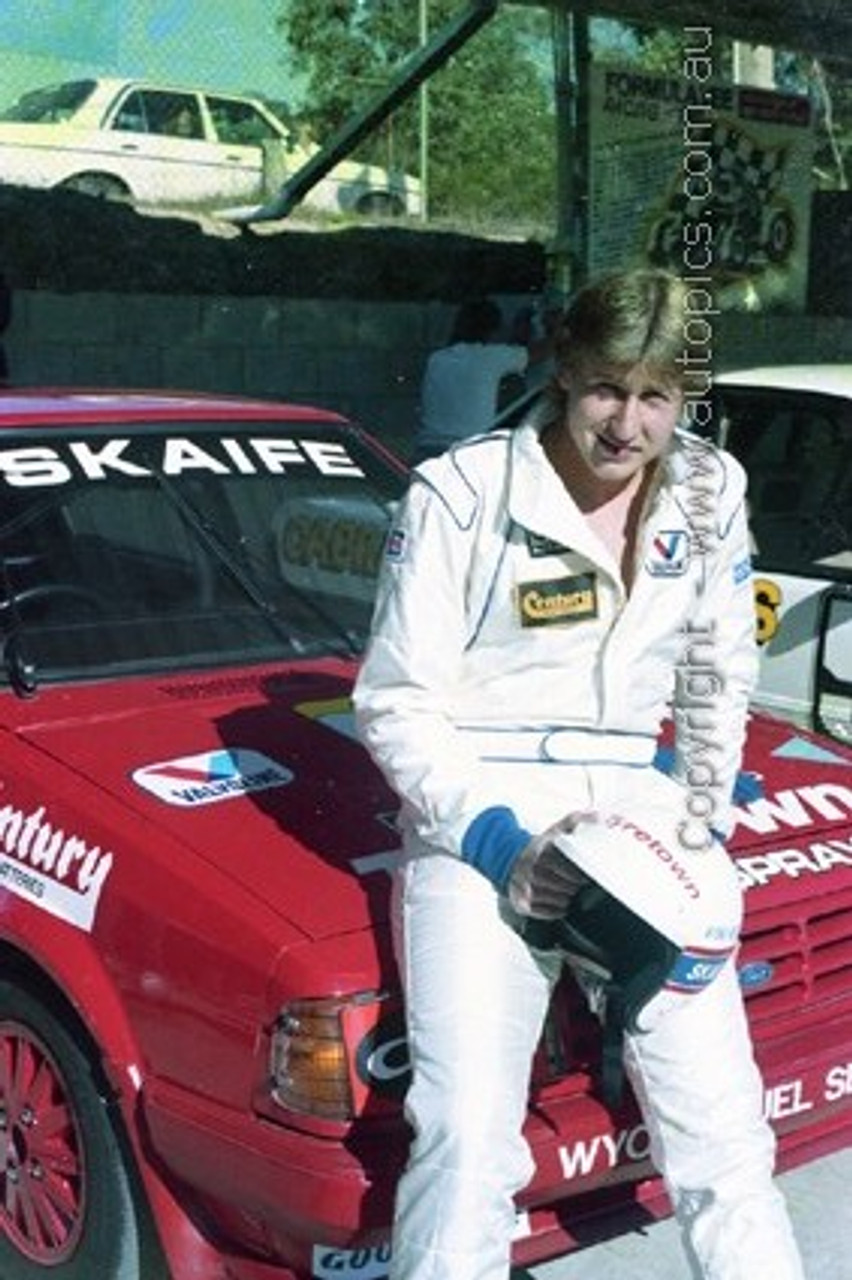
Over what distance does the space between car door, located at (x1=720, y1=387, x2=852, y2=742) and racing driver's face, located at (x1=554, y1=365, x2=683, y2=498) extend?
2.27 meters

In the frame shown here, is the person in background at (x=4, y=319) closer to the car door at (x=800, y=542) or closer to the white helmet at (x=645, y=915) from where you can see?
the car door at (x=800, y=542)

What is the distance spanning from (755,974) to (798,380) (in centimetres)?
286

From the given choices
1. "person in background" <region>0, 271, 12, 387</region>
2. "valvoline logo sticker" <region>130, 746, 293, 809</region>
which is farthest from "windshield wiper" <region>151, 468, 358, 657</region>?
"person in background" <region>0, 271, 12, 387</region>

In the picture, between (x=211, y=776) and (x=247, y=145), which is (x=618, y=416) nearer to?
(x=211, y=776)

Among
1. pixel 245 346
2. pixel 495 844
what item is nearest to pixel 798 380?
pixel 495 844

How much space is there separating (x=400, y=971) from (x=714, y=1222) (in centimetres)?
56

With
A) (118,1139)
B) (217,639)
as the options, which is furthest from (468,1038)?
(217,639)

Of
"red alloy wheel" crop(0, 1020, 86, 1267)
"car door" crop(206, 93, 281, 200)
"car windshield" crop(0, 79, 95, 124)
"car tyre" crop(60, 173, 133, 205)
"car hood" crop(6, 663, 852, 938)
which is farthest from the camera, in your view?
"car door" crop(206, 93, 281, 200)

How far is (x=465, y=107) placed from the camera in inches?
542

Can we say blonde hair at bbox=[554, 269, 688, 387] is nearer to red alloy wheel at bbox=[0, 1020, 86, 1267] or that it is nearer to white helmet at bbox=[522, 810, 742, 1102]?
white helmet at bbox=[522, 810, 742, 1102]

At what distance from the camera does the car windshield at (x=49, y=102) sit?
435 inches

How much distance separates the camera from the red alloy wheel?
2.88 m

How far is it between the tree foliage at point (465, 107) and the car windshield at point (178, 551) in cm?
918

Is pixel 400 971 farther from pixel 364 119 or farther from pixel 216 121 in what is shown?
pixel 364 119
